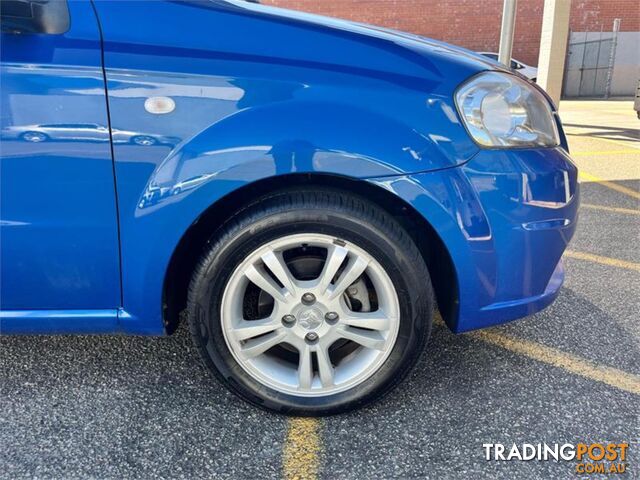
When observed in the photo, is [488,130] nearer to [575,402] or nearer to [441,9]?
[575,402]

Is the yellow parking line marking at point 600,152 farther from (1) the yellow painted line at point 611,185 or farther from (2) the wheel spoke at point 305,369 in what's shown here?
(2) the wheel spoke at point 305,369

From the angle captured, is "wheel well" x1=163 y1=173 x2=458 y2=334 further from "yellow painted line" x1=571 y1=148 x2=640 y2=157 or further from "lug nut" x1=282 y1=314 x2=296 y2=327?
"yellow painted line" x1=571 y1=148 x2=640 y2=157

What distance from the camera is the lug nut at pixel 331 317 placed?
6.33 feet

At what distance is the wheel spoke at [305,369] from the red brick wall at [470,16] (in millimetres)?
17522

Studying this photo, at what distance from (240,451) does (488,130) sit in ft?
4.52

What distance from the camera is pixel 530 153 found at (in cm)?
190

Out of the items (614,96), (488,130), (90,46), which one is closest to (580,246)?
(488,130)

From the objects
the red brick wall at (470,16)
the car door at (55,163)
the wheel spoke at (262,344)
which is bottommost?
the wheel spoke at (262,344)

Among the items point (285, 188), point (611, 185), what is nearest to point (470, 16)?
point (611, 185)

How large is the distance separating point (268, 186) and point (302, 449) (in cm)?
91

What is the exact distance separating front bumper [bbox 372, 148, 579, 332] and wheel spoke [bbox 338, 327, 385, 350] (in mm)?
289

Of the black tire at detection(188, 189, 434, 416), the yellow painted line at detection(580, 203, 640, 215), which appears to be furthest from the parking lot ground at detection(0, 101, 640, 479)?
the yellow painted line at detection(580, 203, 640, 215)

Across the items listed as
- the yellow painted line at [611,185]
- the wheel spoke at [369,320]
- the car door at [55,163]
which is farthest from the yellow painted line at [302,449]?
the yellow painted line at [611,185]

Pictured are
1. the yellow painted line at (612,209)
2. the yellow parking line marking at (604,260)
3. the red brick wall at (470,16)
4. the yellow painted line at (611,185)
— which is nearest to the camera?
the yellow parking line marking at (604,260)
